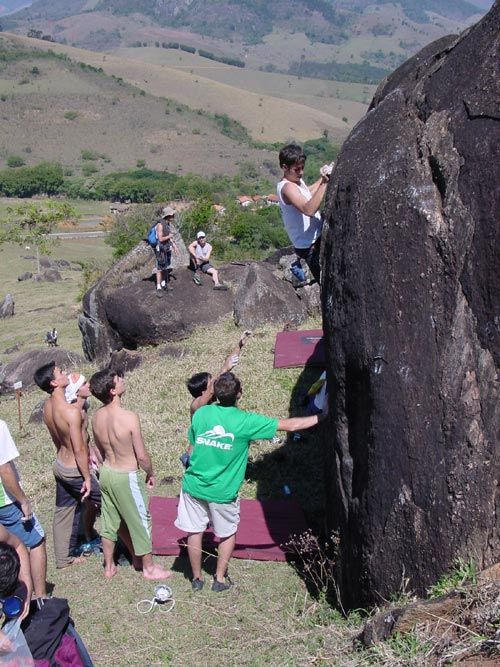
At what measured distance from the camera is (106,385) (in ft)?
23.8

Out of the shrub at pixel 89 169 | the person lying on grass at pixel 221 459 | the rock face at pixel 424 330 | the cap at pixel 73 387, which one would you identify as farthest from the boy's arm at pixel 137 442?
the shrub at pixel 89 169

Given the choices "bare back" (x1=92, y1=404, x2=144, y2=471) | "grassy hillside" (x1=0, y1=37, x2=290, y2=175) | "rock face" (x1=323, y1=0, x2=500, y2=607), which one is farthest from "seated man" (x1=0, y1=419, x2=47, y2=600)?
"grassy hillside" (x1=0, y1=37, x2=290, y2=175)

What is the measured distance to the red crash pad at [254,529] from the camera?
8094mm

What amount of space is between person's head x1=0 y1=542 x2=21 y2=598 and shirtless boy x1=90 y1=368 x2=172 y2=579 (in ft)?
8.01

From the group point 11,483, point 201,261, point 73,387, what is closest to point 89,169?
point 201,261

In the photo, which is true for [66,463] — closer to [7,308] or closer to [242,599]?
[242,599]

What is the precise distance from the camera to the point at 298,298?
19.0m

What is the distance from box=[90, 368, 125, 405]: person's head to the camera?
7227mm

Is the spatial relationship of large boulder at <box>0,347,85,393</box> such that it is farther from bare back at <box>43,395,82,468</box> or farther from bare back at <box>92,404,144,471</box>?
bare back at <box>92,404,144,471</box>

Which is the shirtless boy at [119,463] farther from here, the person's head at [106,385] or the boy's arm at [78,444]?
the boy's arm at [78,444]

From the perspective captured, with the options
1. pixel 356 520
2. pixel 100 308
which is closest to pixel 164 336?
pixel 100 308

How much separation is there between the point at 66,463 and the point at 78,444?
0.32 m

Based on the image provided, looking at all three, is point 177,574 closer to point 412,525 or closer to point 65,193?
point 412,525

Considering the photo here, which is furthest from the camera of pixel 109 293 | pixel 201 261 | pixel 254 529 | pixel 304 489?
pixel 109 293
